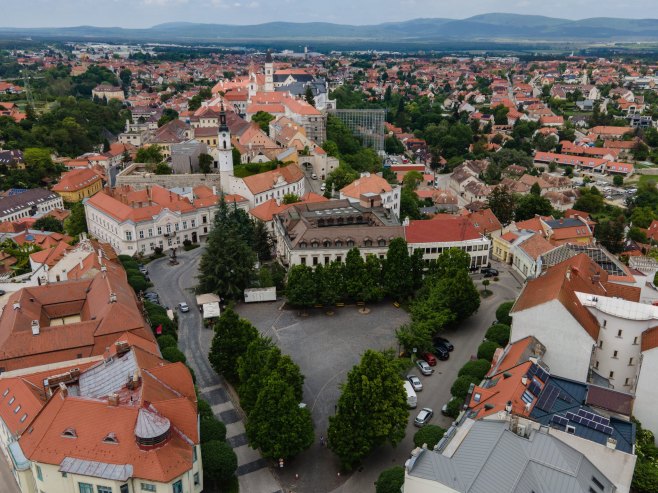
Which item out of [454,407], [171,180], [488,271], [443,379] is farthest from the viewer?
[171,180]

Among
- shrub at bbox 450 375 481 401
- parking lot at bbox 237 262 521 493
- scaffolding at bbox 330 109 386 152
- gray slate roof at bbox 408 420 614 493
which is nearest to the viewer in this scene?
gray slate roof at bbox 408 420 614 493

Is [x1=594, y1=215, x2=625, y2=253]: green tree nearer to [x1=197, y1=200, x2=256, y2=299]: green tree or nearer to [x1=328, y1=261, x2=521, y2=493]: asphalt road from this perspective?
[x1=328, y1=261, x2=521, y2=493]: asphalt road

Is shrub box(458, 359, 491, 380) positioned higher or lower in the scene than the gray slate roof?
lower

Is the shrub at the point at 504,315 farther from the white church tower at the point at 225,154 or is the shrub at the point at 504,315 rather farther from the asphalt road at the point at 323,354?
the white church tower at the point at 225,154

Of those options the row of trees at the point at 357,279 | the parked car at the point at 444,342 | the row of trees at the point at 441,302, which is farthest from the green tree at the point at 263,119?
the parked car at the point at 444,342

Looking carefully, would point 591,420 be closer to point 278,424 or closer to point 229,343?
point 278,424

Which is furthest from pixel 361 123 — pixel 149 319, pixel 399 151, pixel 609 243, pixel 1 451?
pixel 1 451

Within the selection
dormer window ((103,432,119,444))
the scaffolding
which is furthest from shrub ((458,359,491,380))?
the scaffolding

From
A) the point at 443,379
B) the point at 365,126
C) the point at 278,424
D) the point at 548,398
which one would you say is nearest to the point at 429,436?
the point at 548,398
